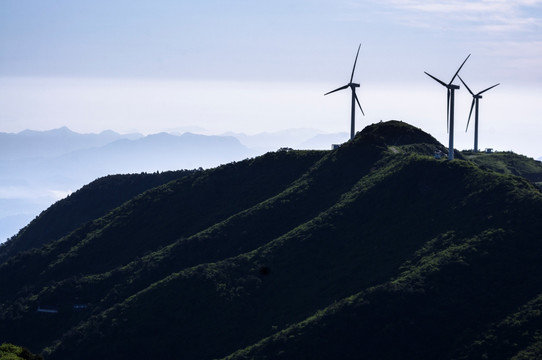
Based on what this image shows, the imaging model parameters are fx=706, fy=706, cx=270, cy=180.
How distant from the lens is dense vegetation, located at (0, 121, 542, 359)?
10519 cm

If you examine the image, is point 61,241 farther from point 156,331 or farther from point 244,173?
point 156,331

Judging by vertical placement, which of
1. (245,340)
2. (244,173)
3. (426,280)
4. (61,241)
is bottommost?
(245,340)

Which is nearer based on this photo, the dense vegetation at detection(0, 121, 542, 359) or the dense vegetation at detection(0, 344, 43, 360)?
the dense vegetation at detection(0, 344, 43, 360)

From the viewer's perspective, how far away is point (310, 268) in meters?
127

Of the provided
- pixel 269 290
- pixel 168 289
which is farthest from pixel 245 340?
pixel 168 289

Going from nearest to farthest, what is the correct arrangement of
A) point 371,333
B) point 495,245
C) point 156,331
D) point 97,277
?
point 371,333
point 495,245
point 156,331
point 97,277

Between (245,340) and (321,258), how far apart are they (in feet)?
71.6

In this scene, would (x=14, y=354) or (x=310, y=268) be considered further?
(x=310, y=268)

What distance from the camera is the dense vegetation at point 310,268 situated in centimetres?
10519

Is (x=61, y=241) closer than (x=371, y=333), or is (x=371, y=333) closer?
(x=371, y=333)

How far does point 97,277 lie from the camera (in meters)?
149

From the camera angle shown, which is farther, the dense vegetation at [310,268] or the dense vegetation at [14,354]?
the dense vegetation at [310,268]

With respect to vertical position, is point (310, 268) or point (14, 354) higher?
point (310, 268)

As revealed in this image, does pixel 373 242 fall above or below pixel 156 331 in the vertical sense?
above
